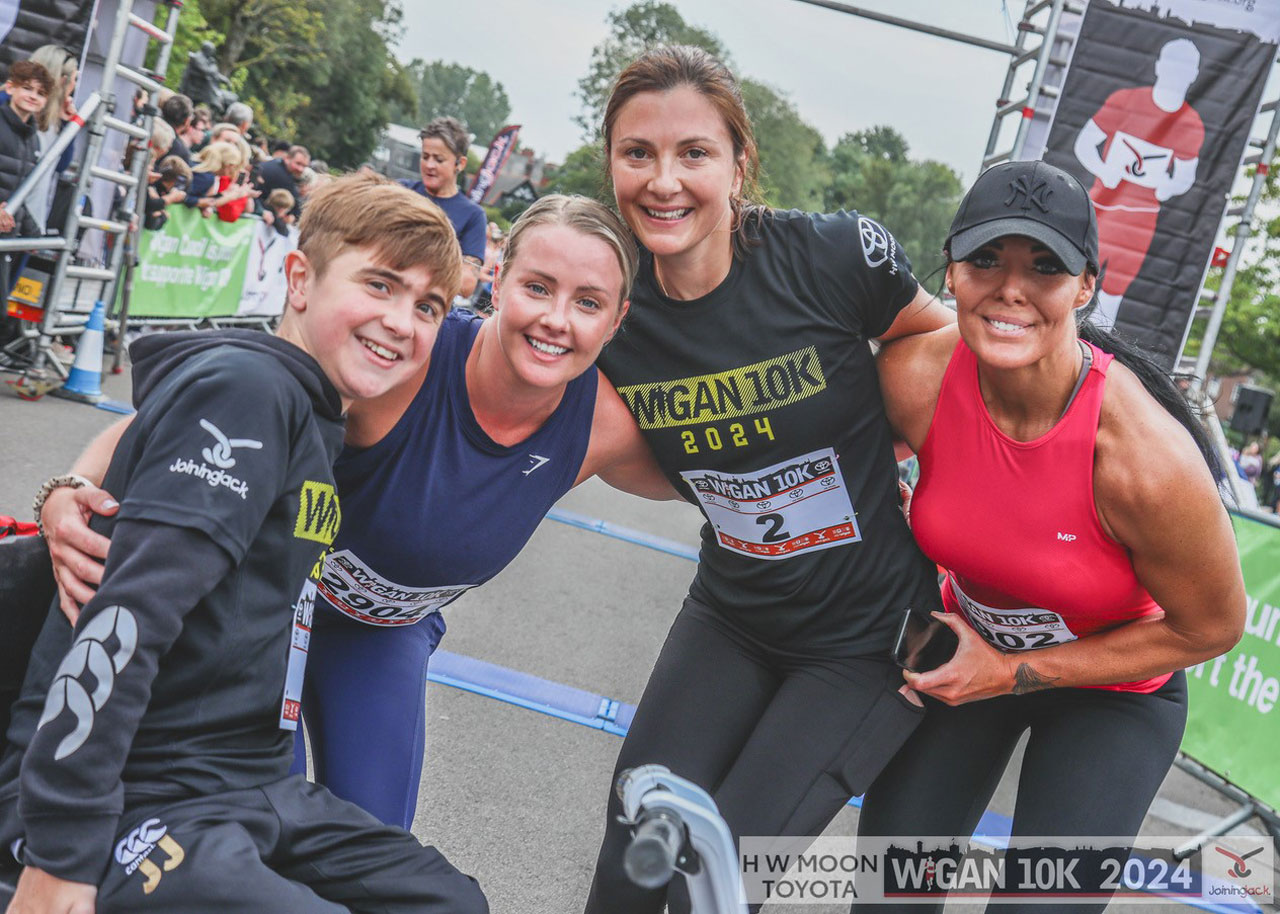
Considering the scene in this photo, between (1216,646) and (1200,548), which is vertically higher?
(1200,548)

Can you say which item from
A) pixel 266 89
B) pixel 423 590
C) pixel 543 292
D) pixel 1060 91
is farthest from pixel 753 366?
pixel 266 89

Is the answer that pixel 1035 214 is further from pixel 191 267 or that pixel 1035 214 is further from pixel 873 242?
pixel 191 267

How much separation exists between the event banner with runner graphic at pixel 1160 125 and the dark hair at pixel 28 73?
6.78m

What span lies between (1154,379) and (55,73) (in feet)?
24.2

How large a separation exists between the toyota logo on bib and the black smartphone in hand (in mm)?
867

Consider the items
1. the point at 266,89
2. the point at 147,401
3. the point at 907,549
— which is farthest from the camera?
the point at 266,89

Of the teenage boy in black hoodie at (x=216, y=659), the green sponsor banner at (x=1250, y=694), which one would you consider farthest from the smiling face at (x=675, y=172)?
the green sponsor banner at (x=1250, y=694)

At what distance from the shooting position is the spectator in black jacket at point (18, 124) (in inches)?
282

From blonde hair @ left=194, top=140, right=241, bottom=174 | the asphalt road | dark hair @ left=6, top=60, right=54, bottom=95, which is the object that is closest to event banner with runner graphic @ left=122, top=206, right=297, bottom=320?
Result: blonde hair @ left=194, top=140, right=241, bottom=174

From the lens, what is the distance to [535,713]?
4676 millimetres

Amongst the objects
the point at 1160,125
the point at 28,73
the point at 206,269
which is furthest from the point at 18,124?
the point at 1160,125

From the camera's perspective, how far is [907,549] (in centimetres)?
281

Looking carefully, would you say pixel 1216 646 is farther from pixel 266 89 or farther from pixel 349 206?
pixel 266 89

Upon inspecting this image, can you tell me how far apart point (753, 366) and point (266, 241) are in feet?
35.4
